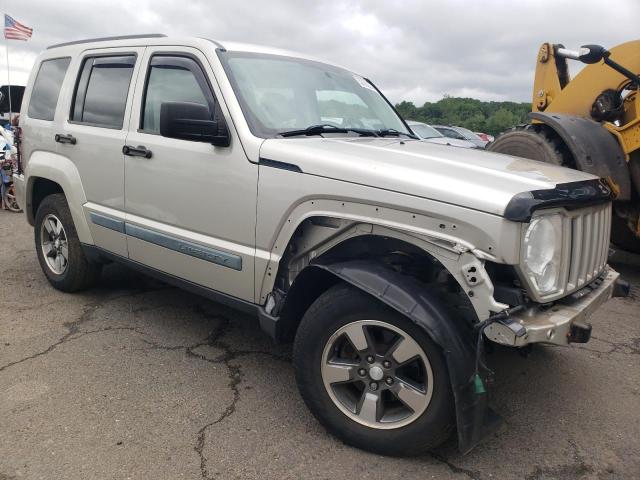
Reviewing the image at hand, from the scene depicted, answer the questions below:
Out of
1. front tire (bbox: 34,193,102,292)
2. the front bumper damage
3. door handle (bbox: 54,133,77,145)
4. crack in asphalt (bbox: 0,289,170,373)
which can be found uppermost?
door handle (bbox: 54,133,77,145)

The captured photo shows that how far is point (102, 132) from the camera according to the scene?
3953 millimetres

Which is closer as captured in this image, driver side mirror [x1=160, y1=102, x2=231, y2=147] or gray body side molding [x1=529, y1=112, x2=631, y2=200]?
driver side mirror [x1=160, y1=102, x2=231, y2=147]

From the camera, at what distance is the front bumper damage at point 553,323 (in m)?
2.26

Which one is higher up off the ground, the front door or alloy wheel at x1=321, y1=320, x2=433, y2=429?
the front door

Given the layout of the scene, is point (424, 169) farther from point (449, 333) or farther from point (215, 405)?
point (215, 405)

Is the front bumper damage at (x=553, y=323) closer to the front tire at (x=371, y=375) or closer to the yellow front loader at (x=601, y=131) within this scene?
the front tire at (x=371, y=375)

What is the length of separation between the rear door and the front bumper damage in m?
2.71

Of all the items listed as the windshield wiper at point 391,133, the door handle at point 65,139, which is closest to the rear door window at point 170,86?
the door handle at point 65,139

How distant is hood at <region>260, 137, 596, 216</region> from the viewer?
237 cm

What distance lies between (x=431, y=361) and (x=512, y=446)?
2.65 ft

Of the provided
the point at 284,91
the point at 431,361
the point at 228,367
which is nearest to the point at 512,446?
the point at 431,361

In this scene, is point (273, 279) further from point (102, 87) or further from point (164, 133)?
point (102, 87)

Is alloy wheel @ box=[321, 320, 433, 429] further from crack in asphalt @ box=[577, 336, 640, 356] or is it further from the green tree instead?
the green tree

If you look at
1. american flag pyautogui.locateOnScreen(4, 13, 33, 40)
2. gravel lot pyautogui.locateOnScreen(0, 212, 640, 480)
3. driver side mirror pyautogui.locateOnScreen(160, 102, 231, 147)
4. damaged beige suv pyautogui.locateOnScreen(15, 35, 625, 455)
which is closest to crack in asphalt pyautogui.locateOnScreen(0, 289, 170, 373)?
gravel lot pyautogui.locateOnScreen(0, 212, 640, 480)
